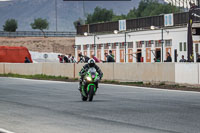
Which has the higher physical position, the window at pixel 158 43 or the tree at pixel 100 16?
the tree at pixel 100 16

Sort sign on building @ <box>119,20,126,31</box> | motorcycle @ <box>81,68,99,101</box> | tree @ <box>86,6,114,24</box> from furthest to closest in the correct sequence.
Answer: tree @ <box>86,6,114,24</box> → sign on building @ <box>119,20,126,31</box> → motorcycle @ <box>81,68,99,101</box>

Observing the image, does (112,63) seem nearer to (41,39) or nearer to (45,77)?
(45,77)

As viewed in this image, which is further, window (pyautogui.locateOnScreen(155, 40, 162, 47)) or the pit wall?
window (pyautogui.locateOnScreen(155, 40, 162, 47))

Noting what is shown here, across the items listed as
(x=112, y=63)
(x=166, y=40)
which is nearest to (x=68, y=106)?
(x=112, y=63)

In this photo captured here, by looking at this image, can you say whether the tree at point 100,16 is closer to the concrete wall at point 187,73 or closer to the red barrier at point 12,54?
the red barrier at point 12,54

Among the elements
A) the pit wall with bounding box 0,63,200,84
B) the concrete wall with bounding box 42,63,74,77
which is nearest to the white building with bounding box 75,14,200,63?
the concrete wall with bounding box 42,63,74,77

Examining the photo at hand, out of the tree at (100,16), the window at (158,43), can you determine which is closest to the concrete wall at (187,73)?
the window at (158,43)

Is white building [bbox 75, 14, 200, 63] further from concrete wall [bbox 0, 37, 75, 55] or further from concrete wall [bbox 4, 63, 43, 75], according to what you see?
concrete wall [bbox 0, 37, 75, 55]

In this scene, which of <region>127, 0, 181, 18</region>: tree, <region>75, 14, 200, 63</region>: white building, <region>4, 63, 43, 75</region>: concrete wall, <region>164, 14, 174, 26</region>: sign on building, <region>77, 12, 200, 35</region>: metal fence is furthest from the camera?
<region>127, 0, 181, 18</region>: tree

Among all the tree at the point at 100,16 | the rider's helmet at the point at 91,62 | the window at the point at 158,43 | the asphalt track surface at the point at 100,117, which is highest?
the tree at the point at 100,16

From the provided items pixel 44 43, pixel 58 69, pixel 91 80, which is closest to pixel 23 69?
pixel 58 69

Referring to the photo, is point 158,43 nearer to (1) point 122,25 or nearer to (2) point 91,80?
(1) point 122,25

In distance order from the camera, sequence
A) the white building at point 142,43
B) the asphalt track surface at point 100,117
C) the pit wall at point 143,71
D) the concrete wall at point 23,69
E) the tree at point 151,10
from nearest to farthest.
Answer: the asphalt track surface at point 100,117, the pit wall at point 143,71, the concrete wall at point 23,69, the white building at point 142,43, the tree at point 151,10

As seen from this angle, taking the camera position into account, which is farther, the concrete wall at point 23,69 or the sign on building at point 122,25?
the sign on building at point 122,25
